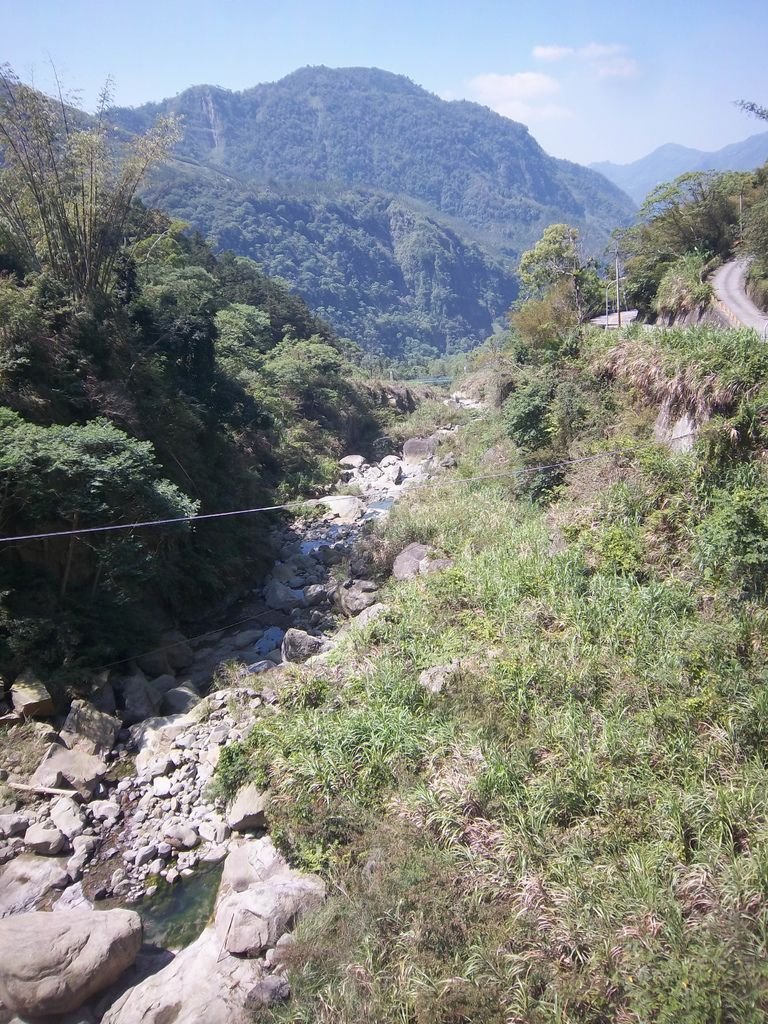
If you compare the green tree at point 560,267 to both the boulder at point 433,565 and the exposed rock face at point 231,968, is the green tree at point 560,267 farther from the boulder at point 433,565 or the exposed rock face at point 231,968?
the exposed rock face at point 231,968

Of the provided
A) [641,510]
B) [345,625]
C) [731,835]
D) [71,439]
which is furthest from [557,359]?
[731,835]

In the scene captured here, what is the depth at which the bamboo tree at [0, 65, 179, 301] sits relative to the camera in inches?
516

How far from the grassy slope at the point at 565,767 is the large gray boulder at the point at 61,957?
5.84 ft

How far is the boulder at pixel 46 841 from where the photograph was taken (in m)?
7.68

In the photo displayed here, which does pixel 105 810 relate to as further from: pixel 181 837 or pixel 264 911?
pixel 264 911

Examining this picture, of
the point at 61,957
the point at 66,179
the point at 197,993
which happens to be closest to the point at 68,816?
the point at 61,957

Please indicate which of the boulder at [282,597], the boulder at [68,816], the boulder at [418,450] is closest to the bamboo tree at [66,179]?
the boulder at [282,597]

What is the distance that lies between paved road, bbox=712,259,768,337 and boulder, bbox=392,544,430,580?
29.5ft

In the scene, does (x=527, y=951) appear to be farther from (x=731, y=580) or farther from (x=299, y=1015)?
(x=731, y=580)

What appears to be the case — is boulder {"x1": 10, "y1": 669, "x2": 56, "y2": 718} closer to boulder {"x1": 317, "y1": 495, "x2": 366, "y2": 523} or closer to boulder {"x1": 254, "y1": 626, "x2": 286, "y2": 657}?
boulder {"x1": 254, "y1": 626, "x2": 286, "y2": 657}

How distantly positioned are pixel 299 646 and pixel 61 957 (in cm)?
632

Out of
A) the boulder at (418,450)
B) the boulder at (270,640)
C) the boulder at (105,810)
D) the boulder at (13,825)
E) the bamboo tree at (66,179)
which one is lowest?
the boulder at (270,640)

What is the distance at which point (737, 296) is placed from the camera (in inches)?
750

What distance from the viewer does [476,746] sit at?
7238 mm
